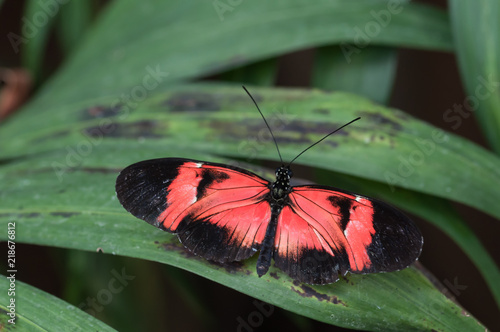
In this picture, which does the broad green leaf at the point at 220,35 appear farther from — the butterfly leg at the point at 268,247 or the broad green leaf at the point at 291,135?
the butterfly leg at the point at 268,247

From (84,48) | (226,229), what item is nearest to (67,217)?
(226,229)

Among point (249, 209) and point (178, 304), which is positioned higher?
point (249, 209)

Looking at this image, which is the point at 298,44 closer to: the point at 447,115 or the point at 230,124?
the point at 230,124

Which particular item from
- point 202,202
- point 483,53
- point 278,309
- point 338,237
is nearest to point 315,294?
point 338,237

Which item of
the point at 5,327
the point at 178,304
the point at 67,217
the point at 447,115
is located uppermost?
the point at 447,115

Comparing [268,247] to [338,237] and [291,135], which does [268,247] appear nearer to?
[338,237]

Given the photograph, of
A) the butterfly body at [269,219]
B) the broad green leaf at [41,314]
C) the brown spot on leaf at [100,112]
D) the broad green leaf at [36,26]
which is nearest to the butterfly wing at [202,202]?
the butterfly body at [269,219]

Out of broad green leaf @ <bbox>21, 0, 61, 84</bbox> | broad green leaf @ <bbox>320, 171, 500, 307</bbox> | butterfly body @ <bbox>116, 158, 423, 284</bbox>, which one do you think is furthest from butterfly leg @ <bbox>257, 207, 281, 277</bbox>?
broad green leaf @ <bbox>21, 0, 61, 84</bbox>
